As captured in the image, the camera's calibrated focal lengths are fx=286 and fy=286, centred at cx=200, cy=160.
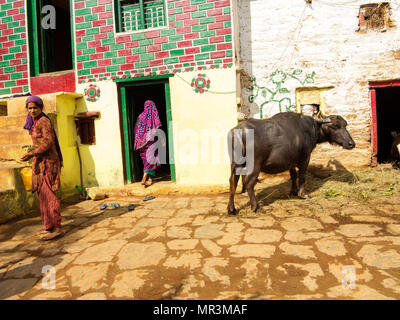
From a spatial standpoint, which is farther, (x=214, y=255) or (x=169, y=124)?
(x=169, y=124)

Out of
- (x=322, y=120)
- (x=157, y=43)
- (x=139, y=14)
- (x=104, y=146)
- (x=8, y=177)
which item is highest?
(x=139, y=14)

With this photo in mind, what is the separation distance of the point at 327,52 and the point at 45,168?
618 cm

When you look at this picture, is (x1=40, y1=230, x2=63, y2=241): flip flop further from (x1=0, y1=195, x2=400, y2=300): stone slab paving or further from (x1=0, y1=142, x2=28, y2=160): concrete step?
(x1=0, y1=142, x2=28, y2=160): concrete step

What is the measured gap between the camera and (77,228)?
4.46 m

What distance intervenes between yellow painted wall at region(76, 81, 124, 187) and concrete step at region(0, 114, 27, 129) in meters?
1.15

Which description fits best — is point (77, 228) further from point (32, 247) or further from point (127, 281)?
point (127, 281)

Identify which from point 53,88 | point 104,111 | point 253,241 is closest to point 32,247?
point 253,241

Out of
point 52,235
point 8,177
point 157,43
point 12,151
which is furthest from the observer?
point 157,43

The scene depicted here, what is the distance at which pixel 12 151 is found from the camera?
5633 mm

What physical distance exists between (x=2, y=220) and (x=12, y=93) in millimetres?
3657

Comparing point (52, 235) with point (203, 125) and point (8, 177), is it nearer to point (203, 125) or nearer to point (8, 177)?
point (8, 177)

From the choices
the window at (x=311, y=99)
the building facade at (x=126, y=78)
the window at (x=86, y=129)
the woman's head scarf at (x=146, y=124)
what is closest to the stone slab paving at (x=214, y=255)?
the building facade at (x=126, y=78)

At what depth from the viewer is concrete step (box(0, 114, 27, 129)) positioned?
19.5 ft

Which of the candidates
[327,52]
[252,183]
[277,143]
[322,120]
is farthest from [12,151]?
[327,52]
